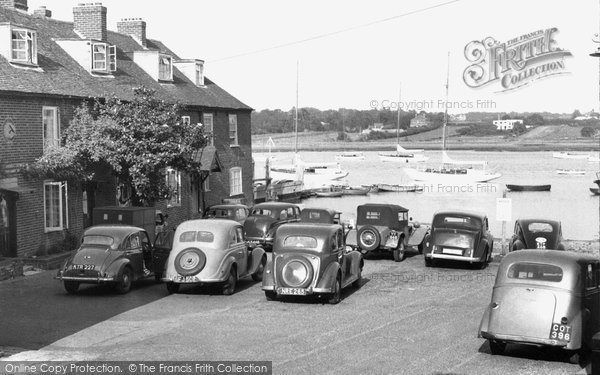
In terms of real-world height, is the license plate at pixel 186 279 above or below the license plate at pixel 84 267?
below

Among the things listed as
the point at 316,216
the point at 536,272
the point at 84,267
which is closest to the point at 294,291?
the point at 84,267

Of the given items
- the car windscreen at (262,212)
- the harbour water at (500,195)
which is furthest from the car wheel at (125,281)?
the harbour water at (500,195)

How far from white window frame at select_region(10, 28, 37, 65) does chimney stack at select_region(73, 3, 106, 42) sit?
6.49 metres

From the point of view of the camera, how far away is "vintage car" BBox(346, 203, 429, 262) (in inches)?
983

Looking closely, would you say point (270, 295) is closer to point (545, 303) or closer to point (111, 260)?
point (111, 260)

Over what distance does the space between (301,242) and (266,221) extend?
9.64m

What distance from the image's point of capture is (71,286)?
19.1 m

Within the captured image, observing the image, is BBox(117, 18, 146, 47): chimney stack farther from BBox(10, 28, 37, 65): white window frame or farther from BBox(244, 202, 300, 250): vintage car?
BBox(244, 202, 300, 250): vintage car

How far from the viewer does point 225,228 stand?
19.8 m

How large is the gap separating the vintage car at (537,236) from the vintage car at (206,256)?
29.5 ft

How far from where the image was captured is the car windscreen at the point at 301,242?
18094 mm

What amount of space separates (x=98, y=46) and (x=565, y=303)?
23605 mm

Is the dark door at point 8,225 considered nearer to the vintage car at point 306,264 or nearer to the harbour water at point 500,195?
the vintage car at point 306,264

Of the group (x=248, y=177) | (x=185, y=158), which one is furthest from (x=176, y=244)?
(x=248, y=177)
